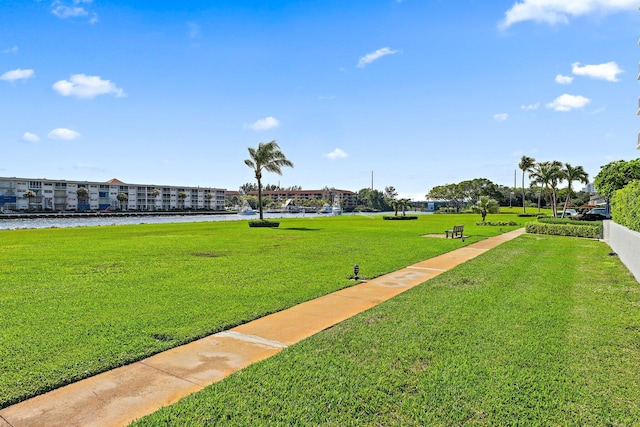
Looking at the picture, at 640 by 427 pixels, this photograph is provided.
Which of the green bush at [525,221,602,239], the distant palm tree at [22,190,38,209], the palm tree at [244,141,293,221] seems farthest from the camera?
the distant palm tree at [22,190,38,209]

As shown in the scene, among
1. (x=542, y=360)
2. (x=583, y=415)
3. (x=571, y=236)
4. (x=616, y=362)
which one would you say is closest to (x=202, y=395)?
(x=583, y=415)

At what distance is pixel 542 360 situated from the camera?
5.07 meters

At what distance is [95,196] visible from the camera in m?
131

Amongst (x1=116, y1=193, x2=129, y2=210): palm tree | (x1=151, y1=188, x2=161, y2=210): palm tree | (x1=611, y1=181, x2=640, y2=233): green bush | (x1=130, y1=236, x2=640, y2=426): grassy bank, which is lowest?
(x1=130, y1=236, x2=640, y2=426): grassy bank

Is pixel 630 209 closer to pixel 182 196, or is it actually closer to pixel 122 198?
→ pixel 122 198

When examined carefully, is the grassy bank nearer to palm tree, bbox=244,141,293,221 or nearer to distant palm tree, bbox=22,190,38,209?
palm tree, bbox=244,141,293,221

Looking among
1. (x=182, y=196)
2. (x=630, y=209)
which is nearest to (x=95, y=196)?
(x=182, y=196)

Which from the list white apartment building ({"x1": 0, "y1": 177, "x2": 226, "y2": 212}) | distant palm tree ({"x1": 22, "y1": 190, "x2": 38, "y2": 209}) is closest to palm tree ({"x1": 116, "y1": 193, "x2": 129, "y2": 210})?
white apartment building ({"x1": 0, "y1": 177, "x2": 226, "y2": 212})

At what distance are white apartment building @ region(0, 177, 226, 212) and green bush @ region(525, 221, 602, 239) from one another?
418ft

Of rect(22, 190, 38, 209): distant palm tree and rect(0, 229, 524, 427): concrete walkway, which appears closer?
rect(0, 229, 524, 427): concrete walkway

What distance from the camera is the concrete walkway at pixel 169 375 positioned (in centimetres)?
381

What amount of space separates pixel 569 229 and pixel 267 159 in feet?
82.7

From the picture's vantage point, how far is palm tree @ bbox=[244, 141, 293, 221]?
37.2 metres

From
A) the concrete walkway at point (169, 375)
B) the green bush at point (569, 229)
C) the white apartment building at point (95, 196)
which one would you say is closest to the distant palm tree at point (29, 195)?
the white apartment building at point (95, 196)
